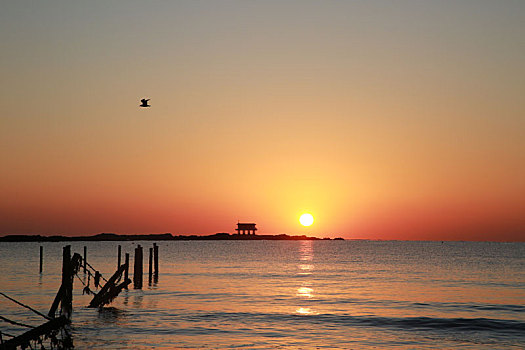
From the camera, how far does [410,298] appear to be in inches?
2014

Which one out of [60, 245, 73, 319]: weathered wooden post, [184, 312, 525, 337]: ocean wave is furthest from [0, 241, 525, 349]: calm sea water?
[60, 245, 73, 319]: weathered wooden post

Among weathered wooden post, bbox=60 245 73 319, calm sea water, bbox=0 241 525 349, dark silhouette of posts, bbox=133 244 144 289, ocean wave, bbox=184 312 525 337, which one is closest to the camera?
calm sea water, bbox=0 241 525 349

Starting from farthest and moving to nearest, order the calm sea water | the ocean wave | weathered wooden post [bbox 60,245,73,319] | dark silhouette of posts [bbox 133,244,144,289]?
1. dark silhouette of posts [bbox 133,244,144,289]
2. the ocean wave
3. weathered wooden post [bbox 60,245,73,319]
4. the calm sea water

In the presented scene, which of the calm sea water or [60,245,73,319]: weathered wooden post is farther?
[60,245,73,319]: weathered wooden post

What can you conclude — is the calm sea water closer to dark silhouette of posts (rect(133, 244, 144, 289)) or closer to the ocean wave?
the ocean wave

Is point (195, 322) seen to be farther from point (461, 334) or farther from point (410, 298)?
point (410, 298)

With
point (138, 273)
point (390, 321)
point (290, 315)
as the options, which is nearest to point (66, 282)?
point (290, 315)

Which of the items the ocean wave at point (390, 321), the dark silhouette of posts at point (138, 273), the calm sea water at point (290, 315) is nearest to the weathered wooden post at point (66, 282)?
the calm sea water at point (290, 315)

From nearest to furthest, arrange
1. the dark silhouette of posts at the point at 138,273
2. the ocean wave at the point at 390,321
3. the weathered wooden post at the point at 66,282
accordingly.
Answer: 1. the weathered wooden post at the point at 66,282
2. the ocean wave at the point at 390,321
3. the dark silhouette of posts at the point at 138,273

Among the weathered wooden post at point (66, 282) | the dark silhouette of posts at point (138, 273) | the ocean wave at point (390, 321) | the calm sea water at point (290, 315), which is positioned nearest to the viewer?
the calm sea water at point (290, 315)

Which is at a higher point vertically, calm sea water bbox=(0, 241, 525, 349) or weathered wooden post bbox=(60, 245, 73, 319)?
weathered wooden post bbox=(60, 245, 73, 319)

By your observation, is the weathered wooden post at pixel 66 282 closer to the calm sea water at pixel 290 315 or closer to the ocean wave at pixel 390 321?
the calm sea water at pixel 290 315

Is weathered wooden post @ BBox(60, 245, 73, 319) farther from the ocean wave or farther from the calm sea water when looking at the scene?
the ocean wave

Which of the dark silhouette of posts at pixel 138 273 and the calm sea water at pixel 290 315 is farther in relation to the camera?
the dark silhouette of posts at pixel 138 273
